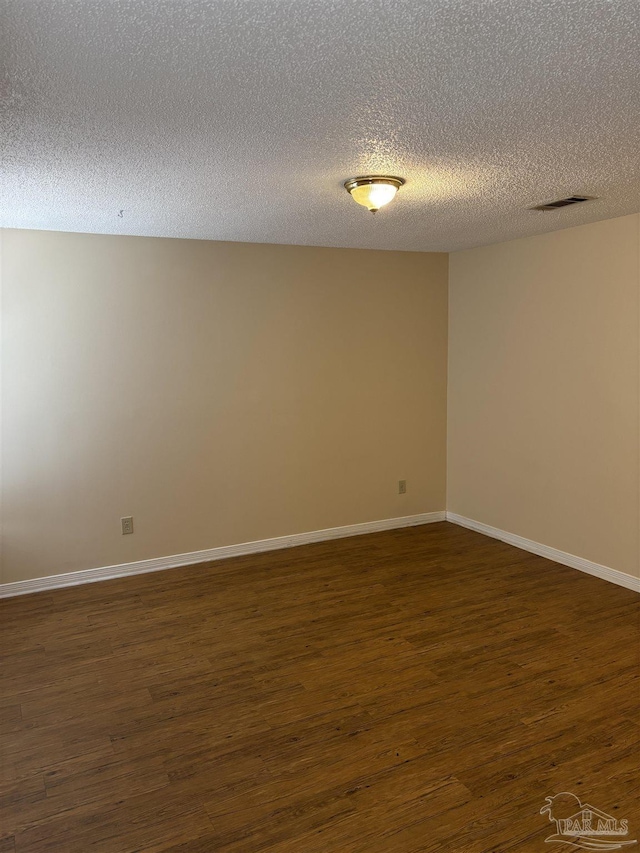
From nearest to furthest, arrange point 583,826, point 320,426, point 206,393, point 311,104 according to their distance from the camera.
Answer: point 311,104
point 583,826
point 206,393
point 320,426

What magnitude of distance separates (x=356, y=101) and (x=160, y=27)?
69 cm

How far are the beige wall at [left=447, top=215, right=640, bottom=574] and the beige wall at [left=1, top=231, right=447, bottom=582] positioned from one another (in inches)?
12.5

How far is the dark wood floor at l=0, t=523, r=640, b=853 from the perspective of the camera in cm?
221

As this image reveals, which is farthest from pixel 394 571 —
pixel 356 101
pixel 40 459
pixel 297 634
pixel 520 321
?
pixel 356 101

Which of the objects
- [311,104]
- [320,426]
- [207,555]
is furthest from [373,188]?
[207,555]

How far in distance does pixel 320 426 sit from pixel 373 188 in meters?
2.47

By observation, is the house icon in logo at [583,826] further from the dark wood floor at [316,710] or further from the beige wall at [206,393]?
the beige wall at [206,393]

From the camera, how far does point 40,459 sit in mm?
4238

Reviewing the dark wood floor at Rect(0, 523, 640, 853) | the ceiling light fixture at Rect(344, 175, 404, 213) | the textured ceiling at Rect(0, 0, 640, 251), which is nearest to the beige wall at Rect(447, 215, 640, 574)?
the dark wood floor at Rect(0, 523, 640, 853)

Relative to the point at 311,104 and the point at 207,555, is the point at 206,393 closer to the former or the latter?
the point at 207,555

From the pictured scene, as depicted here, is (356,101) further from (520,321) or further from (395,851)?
(520,321)

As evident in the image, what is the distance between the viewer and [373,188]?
2938 mm

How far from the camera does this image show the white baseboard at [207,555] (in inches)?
169

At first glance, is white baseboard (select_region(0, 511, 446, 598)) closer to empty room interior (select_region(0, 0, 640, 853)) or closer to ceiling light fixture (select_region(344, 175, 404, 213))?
empty room interior (select_region(0, 0, 640, 853))
